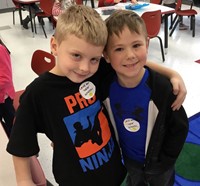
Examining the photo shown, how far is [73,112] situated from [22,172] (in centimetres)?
26

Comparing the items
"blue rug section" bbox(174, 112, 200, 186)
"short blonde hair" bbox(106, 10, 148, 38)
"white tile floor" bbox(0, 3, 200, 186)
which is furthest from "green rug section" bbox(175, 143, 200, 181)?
"short blonde hair" bbox(106, 10, 148, 38)

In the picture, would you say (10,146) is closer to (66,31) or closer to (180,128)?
(66,31)

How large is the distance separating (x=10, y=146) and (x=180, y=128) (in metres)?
0.65

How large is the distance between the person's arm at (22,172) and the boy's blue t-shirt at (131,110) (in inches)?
16.2

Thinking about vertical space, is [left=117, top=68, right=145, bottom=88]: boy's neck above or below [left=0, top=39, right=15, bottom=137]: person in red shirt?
above

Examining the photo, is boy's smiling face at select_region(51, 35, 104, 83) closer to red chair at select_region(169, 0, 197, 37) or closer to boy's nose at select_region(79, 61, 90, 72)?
boy's nose at select_region(79, 61, 90, 72)

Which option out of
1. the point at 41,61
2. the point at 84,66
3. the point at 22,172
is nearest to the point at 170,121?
the point at 84,66

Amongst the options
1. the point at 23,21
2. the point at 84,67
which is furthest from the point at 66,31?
the point at 23,21

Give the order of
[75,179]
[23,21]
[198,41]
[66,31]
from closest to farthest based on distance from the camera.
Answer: [66,31], [75,179], [198,41], [23,21]

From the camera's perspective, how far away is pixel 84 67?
877 mm

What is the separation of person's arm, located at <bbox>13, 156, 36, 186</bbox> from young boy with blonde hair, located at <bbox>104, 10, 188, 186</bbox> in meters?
0.41

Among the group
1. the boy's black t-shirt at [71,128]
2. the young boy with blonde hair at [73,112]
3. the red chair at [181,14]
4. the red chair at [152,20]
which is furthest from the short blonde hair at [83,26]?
the red chair at [181,14]

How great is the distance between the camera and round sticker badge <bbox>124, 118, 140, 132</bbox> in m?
1.11

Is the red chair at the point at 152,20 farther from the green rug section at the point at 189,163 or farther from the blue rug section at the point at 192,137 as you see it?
the green rug section at the point at 189,163
